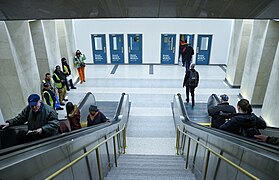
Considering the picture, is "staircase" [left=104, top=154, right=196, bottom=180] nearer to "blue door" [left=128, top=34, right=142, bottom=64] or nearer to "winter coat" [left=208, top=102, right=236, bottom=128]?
"winter coat" [left=208, top=102, right=236, bottom=128]

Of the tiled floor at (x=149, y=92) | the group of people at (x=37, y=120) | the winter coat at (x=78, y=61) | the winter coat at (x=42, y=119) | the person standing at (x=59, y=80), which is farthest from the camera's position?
the winter coat at (x=78, y=61)

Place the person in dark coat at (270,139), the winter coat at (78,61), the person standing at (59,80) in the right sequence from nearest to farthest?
the person in dark coat at (270,139) < the person standing at (59,80) < the winter coat at (78,61)

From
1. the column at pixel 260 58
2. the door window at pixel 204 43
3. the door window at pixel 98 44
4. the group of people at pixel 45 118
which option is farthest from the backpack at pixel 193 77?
the door window at pixel 98 44

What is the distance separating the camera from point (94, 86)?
11773 millimetres

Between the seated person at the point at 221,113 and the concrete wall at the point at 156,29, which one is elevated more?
the concrete wall at the point at 156,29

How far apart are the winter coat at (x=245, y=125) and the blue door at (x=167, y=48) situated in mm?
12026

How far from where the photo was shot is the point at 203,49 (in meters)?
14.9

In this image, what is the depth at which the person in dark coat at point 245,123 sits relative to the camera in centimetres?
325

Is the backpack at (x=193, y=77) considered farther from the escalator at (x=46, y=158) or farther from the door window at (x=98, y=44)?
the door window at (x=98, y=44)

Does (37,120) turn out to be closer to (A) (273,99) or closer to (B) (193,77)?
(B) (193,77)

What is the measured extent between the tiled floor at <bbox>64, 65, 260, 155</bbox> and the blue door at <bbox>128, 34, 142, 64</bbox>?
21.5 inches

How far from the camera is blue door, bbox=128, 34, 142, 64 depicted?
48.6ft

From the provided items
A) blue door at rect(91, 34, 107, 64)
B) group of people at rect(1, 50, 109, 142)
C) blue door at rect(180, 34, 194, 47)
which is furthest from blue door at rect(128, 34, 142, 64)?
group of people at rect(1, 50, 109, 142)

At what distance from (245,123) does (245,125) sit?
0.04 m
